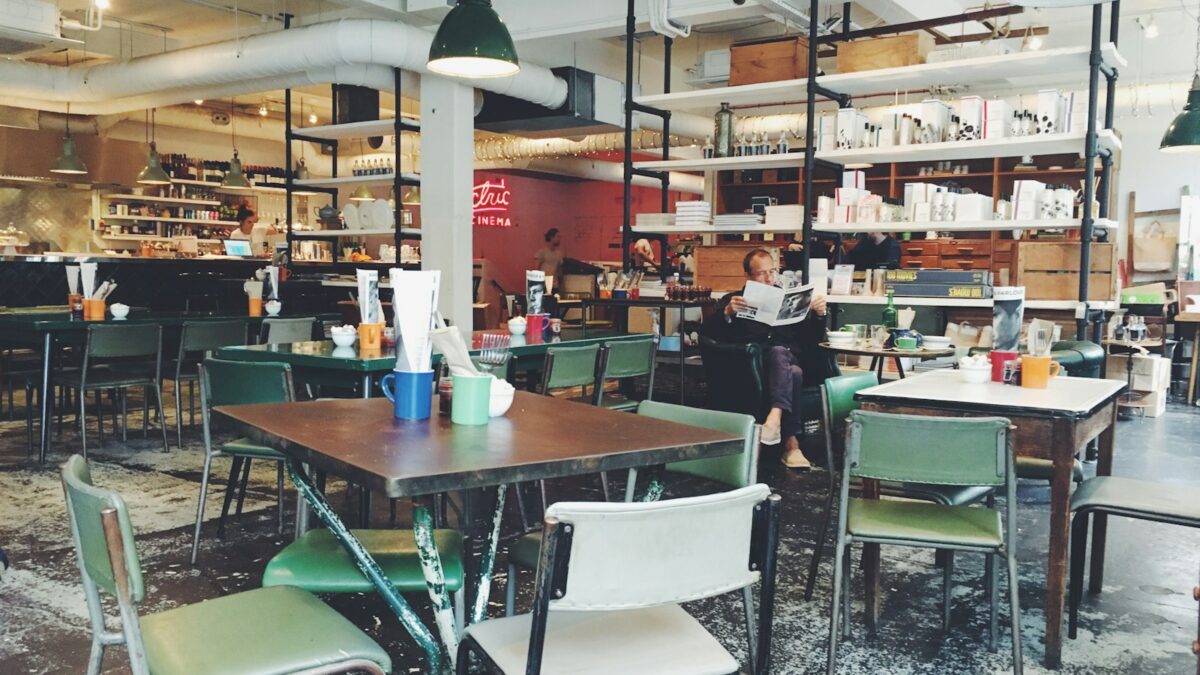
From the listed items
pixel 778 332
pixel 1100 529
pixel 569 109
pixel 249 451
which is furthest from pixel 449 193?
pixel 1100 529

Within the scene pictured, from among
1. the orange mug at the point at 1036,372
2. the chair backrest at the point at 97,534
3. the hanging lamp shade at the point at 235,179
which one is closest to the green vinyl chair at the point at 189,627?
the chair backrest at the point at 97,534

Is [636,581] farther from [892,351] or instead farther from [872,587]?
[892,351]

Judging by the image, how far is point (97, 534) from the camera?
1.51m

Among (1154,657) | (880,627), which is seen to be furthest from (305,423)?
(1154,657)

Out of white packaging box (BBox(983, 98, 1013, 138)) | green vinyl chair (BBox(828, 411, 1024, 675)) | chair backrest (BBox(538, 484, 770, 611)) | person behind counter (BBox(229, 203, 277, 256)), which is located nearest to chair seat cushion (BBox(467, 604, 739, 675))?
chair backrest (BBox(538, 484, 770, 611))

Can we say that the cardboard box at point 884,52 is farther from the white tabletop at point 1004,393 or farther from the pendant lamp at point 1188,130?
the white tabletop at point 1004,393

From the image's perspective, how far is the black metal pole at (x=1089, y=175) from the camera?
205 inches

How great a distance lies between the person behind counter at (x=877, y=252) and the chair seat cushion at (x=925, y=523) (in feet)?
17.0

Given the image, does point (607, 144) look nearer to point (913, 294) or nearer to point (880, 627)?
point (913, 294)

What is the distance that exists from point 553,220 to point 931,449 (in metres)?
15.4

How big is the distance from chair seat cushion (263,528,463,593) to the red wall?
45.7 ft

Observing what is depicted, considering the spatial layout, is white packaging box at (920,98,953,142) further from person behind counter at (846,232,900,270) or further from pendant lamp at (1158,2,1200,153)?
pendant lamp at (1158,2,1200,153)

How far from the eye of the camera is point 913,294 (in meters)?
6.02

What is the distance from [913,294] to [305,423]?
184 inches
